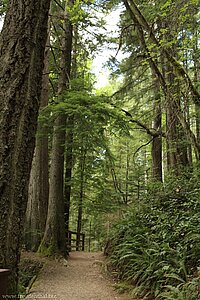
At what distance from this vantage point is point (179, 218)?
6.21 m

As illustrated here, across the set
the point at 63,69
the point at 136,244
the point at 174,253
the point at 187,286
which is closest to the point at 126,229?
the point at 136,244

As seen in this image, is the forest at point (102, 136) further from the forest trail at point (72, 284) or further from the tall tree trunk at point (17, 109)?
the forest trail at point (72, 284)

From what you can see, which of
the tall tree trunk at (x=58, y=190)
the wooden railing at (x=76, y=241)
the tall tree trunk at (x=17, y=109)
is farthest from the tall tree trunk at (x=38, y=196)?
the tall tree trunk at (x=17, y=109)

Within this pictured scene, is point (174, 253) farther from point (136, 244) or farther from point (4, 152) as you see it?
point (4, 152)

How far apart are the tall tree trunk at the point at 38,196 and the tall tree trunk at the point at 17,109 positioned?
670 centimetres

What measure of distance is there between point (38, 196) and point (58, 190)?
102 centimetres

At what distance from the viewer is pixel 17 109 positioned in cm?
249

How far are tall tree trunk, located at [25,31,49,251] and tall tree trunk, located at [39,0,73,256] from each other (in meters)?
0.55

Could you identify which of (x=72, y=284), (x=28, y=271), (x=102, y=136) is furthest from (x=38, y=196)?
(x=72, y=284)

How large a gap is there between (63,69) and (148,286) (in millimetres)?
7678

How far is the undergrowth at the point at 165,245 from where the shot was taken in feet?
14.8

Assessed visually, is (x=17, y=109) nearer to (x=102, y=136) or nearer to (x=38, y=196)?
(x=102, y=136)

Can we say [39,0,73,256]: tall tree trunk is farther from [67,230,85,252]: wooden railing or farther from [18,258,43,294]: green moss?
[67,230,85,252]: wooden railing

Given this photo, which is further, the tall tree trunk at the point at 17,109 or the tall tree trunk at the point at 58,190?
the tall tree trunk at the point at 58,190
